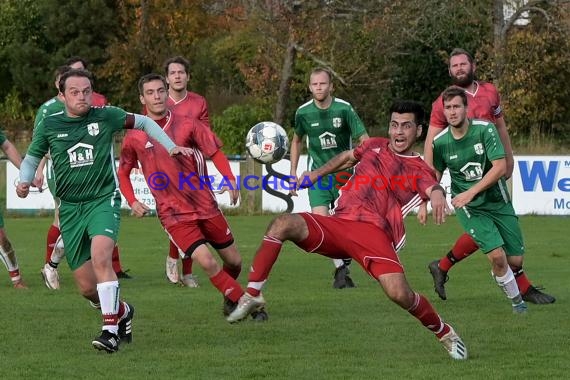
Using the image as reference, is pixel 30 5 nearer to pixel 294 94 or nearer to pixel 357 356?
pixel 294 94

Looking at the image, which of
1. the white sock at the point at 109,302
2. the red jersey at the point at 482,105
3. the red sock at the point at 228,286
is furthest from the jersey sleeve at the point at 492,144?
the white sock at the point at 109,302

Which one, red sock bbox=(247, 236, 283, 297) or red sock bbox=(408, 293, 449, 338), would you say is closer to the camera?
red sock bbox=(408, 293, 449, 338)

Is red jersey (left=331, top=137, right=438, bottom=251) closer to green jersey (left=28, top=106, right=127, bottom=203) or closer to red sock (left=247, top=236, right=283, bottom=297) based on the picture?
red sock (left=247, top=236, right=283, bottom=297)

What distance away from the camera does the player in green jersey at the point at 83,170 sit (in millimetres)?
8102

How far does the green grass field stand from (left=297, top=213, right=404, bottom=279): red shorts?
631 millimetres

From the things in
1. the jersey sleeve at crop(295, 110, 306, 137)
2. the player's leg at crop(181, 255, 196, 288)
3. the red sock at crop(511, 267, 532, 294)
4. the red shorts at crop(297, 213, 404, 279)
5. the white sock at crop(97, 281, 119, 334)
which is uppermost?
the jersey sleeve at crop(295, 110, 306, 137)

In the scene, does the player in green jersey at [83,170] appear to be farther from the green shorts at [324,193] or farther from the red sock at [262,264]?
the green shorts at [324,193]

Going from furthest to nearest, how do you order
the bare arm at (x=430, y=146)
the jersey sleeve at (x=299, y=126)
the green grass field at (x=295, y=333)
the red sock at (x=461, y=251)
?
the jersey sleeve at (x=299, y=126) < the red sock at (x=461, y=251) < the bare arm at (x=430, y=146) < the green grass field at (x=295, y=333)

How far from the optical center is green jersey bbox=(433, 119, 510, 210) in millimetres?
9375

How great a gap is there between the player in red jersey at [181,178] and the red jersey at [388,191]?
1730 mm

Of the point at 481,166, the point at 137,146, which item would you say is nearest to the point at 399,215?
the point at 481,166

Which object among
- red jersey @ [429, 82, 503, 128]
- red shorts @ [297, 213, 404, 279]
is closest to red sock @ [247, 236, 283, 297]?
red shorts @ [297, 213, 404, 279]

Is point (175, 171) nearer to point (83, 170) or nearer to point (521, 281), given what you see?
point (83, 170)

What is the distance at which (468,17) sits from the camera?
33312mm
